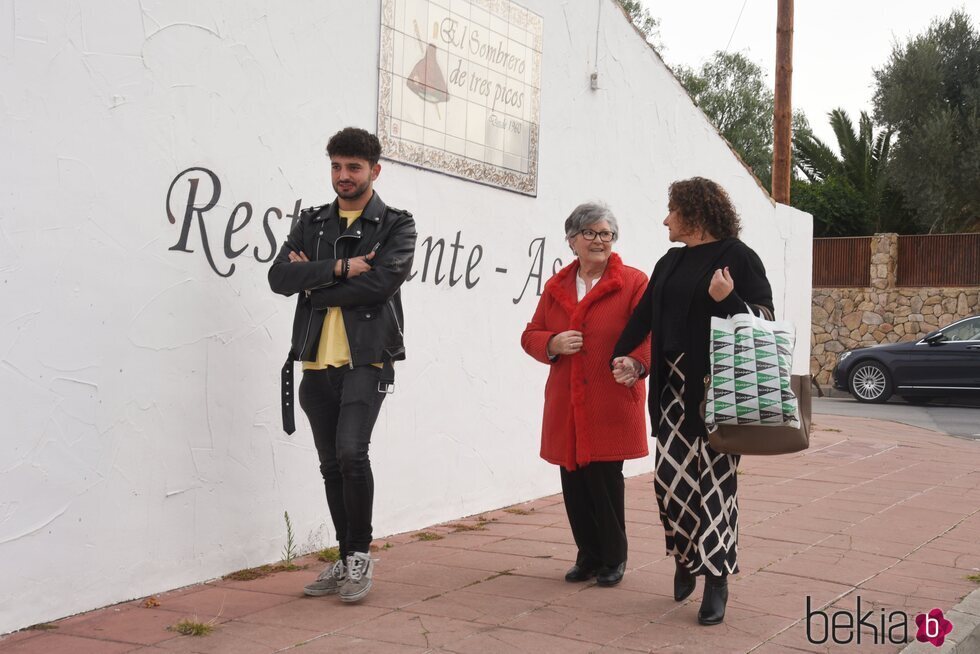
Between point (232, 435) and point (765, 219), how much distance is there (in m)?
7.83

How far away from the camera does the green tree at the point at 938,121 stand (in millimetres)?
25781

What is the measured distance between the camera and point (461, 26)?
262 inches

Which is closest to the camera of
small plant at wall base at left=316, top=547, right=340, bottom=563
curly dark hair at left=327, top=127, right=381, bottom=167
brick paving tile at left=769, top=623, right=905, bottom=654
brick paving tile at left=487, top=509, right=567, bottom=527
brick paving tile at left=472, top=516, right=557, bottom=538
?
Result: brick paving tile at left=769, top=623, right=905, bottom=654

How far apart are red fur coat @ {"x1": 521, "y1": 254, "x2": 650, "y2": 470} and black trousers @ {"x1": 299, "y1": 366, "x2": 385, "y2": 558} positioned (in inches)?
36.0

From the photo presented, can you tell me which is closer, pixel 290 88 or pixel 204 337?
pixel 204 337

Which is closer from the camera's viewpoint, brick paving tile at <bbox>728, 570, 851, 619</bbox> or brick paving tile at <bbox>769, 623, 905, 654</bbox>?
brick paving tile at <bbox>769, 623, 905, 654</bbox>

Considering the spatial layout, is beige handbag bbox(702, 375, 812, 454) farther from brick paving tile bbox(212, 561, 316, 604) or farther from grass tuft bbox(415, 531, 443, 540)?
grass tuft bbox(415, 531, 443, 540)

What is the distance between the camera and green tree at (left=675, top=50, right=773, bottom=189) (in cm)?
3803

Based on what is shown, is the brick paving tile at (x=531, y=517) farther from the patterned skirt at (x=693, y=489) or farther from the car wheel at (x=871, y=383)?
the car wheel at (x=871, y=383)

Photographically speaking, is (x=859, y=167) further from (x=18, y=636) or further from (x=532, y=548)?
(x=18, y=636)

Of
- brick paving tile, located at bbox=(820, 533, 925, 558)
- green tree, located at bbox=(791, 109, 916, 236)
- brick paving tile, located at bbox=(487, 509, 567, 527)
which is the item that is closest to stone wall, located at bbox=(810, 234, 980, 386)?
green tree, located at bbox=(791, 109, 916, 236)

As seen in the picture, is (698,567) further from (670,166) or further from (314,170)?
(670,166)

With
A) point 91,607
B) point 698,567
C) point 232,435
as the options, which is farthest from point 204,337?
point 698,567

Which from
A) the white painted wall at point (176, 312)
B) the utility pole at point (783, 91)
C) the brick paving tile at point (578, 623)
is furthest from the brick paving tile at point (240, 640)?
the utility pole at point (783, 91)
